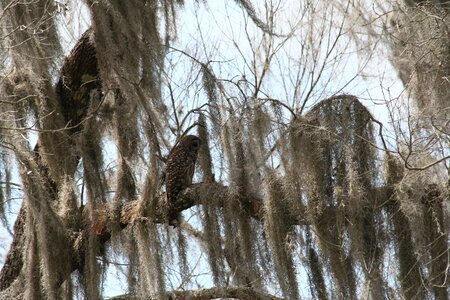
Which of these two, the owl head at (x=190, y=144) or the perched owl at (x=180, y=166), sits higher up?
the owl head at (x=190, y=144)

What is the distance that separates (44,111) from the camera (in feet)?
17.2

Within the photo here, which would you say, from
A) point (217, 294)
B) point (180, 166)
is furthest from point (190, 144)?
point (217, 294)

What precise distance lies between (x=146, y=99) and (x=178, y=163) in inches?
16.6

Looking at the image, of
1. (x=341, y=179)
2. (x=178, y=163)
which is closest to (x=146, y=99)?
(x=178, y=163)

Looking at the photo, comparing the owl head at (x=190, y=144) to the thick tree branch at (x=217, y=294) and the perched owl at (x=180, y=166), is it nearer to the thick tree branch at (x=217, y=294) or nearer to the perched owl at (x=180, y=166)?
the perched owl at (x=180, y=166)

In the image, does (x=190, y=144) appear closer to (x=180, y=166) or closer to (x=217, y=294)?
(x=180, y=166)

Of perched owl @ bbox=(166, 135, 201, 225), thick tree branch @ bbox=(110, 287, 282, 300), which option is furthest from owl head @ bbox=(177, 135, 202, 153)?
thick tree branch @ bbox=(110, 287, 282, 300)

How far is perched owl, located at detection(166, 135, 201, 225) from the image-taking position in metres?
5.14

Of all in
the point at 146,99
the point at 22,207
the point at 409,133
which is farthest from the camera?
the point at 22,207

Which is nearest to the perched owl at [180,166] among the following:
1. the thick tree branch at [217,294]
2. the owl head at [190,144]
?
the owl head at [190,144]

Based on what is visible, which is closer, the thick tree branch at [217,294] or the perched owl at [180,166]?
the thick tree branch at [217,294]

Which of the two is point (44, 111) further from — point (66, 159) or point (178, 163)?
point (178, 163)

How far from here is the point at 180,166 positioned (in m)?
5.16

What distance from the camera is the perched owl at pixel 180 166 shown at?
5.14m
